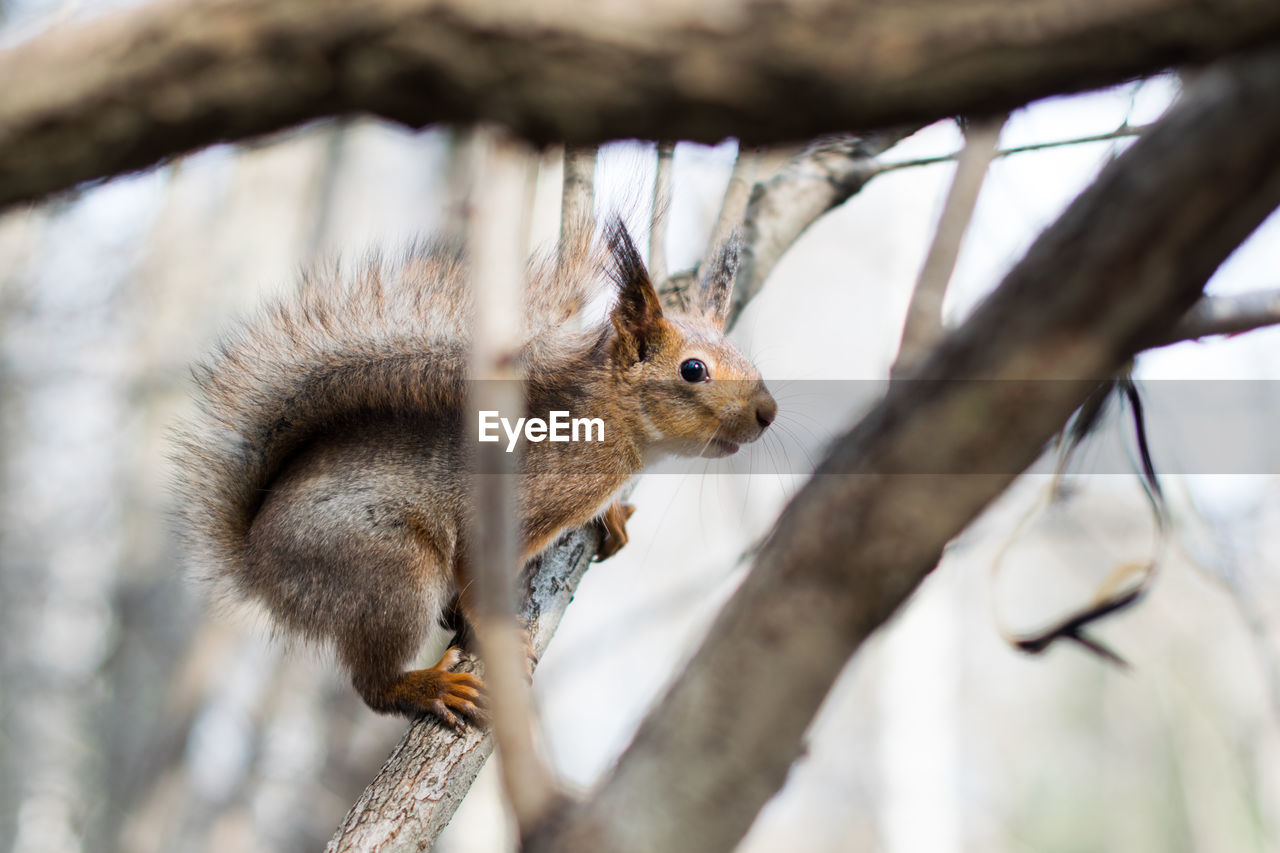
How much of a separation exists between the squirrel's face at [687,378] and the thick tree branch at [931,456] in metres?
1.45

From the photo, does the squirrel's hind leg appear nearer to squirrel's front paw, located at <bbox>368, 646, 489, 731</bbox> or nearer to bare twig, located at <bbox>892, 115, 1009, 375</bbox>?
squirrel's front paw, located at <bbox>368, 646, 489, 731</bbox>

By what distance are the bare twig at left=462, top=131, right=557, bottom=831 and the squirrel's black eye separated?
1394mm

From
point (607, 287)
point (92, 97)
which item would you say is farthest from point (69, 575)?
point (92, 97)

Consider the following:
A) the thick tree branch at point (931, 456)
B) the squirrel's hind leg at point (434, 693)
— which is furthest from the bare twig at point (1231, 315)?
the squirrel's hind leg at point (434, 693)

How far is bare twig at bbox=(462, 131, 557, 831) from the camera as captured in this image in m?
0.53

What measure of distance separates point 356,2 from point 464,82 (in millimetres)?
64

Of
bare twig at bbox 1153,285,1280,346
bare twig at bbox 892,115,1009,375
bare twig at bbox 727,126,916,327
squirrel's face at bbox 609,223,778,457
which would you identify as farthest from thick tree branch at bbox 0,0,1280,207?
bare twig at bbox 727,126,916,327

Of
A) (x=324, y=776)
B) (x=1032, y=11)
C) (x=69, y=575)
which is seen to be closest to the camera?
(x=1032, y=11)

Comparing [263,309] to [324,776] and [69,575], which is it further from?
[69,575]

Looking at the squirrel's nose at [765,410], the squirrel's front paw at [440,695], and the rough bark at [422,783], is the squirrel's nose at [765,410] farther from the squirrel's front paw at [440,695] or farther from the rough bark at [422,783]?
the squirrel's front paw at [440,695]

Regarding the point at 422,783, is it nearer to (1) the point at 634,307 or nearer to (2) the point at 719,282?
(1) the point at 634,307

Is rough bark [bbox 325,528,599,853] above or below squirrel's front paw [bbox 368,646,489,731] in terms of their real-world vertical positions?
below

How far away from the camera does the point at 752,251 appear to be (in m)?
2.14

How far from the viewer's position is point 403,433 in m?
1.87
